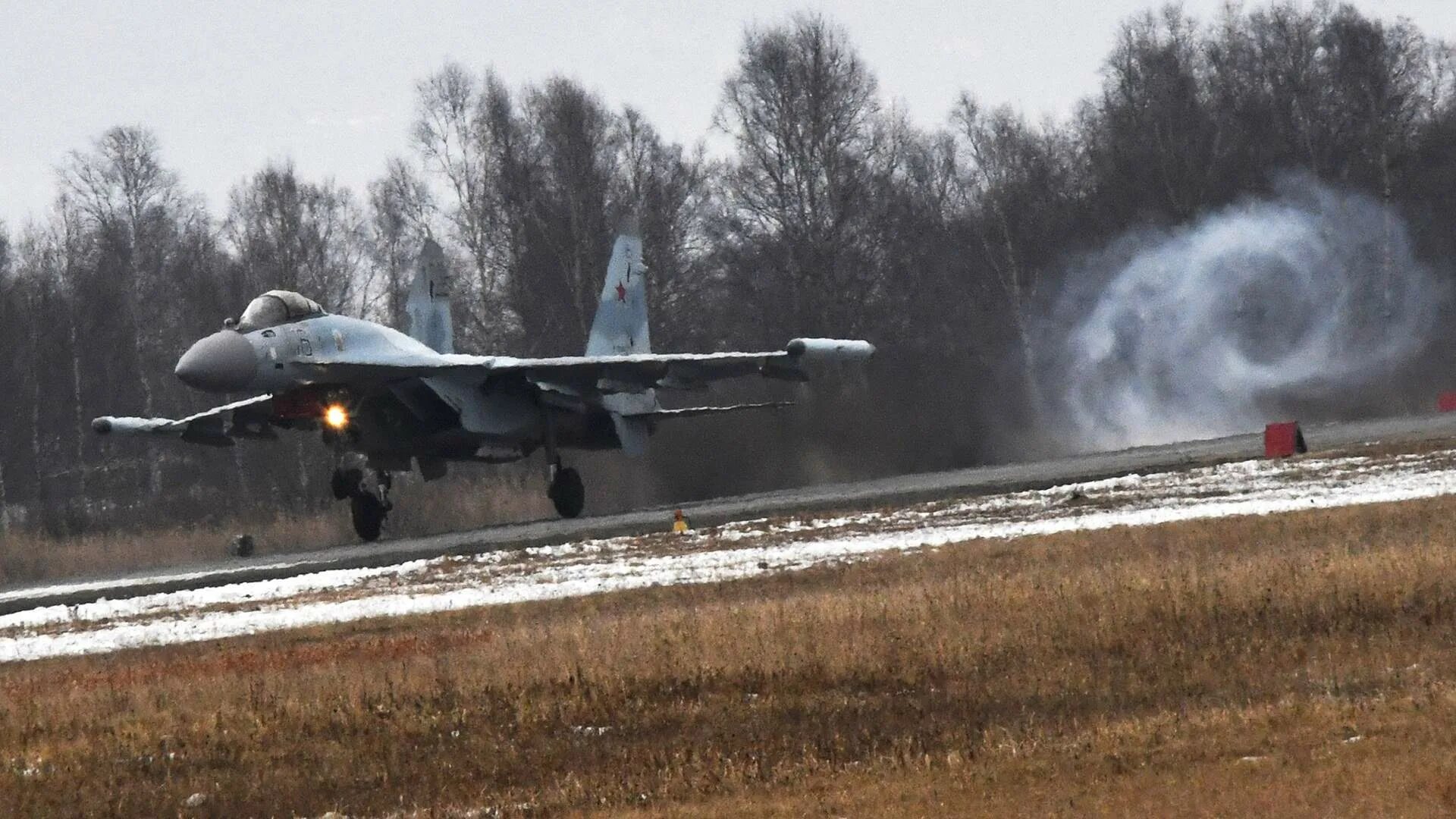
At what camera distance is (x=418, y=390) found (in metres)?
29.1

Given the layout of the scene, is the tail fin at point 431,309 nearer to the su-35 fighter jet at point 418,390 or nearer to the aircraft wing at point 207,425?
the su-35 fighter jet at point 418,390

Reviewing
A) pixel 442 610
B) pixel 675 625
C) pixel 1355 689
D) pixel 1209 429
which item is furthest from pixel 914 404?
pixel 1355 689

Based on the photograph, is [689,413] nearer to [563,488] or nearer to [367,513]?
[563,488]

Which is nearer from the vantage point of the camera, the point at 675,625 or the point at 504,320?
the point at 675,625

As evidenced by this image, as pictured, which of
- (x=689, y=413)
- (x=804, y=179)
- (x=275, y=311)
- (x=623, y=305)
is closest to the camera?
(x=275, y=311)

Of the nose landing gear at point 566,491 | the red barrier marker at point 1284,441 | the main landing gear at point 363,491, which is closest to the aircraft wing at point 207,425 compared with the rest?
the main landing gear at point 363,491

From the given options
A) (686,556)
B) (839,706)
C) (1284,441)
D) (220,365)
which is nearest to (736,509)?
(686,556)

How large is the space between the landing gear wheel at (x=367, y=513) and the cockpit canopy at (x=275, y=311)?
3317 millimetres

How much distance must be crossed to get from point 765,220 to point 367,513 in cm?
2693

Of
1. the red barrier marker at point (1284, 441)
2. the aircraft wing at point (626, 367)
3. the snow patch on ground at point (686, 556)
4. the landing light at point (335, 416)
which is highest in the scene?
the aircraft wing at point (626, 367)

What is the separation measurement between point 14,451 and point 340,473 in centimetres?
2916

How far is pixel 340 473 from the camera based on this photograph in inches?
1153

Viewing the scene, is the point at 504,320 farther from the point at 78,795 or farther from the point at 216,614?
the point at 78,795

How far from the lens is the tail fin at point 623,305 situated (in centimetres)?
3538
